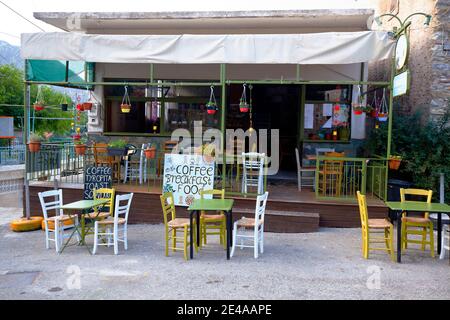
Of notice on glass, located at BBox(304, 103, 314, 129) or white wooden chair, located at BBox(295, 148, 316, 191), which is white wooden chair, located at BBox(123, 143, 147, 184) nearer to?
white wooden chair, located at BBox(295, 148, 316, 191)

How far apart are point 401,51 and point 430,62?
2.48m

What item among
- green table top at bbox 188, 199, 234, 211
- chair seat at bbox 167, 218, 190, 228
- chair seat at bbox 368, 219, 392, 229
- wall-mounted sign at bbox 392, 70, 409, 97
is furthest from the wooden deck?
wall-mounted sign at bbox 392, 70, 409, 97

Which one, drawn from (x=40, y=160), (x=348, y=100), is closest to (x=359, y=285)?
(x=348, y=100)

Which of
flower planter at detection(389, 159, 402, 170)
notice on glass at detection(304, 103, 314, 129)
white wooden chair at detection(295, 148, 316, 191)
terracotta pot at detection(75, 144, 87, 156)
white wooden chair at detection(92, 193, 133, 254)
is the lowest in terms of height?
white wooden chair at detection(92, 193, 133, 254)

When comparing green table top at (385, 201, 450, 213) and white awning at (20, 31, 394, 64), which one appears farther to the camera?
white awning at (20, 31, 394, 64)

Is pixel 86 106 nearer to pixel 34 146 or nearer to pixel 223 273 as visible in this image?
pixel 34 146

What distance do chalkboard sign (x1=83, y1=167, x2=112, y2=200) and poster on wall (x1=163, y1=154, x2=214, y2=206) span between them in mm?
1143

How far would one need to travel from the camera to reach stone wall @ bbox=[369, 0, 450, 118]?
9.23 m

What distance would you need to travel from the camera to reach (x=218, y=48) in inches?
310

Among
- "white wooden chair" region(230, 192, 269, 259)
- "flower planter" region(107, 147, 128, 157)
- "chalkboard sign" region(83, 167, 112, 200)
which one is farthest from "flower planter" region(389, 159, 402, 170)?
"chalkboard sign" region(83, 167, 112, 200)

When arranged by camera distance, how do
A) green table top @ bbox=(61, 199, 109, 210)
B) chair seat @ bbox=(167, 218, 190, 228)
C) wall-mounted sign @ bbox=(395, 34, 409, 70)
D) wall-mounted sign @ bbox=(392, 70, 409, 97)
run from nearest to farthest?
chair seat @ bbox=(167, 218, 190, 228) < green table top @ bbox=(61, 199, 109, 210) < wall-mounted sign @ bbox=(392, 70, 409, 97) < wall-mounted sign @ bbox=(395, 34, 409, 70)

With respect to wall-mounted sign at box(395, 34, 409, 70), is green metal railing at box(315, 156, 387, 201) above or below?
below

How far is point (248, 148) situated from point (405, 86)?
5.49 metres

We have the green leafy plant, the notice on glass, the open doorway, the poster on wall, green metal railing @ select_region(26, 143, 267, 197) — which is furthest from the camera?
the open doorway
